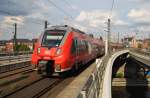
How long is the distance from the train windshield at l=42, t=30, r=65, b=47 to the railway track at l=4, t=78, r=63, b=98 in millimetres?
2358

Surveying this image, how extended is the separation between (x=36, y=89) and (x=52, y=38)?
5.00 m

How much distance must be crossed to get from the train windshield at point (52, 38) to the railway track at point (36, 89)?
2.36m

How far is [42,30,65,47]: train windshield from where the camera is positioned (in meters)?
17.0

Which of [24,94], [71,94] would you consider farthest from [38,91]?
[71,94]

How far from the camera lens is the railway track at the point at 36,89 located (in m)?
11.5

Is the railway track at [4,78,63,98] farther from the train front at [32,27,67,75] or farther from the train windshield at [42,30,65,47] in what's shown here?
the train windshield at [42,30,65,47]

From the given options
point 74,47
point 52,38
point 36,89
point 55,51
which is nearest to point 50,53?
point 55,51

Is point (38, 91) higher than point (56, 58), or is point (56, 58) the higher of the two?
point (56, 58)

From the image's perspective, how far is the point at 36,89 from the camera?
13094 mm

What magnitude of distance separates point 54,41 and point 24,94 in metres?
5.94

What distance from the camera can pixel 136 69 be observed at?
71.2 meters

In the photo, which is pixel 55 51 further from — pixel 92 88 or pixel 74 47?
pixel 92 88

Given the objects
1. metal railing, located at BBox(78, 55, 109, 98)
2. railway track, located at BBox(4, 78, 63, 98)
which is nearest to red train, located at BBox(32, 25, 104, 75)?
railway track, located at BBox(4, 78, 63, 98)

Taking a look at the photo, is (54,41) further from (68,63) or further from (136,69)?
(136,69)
